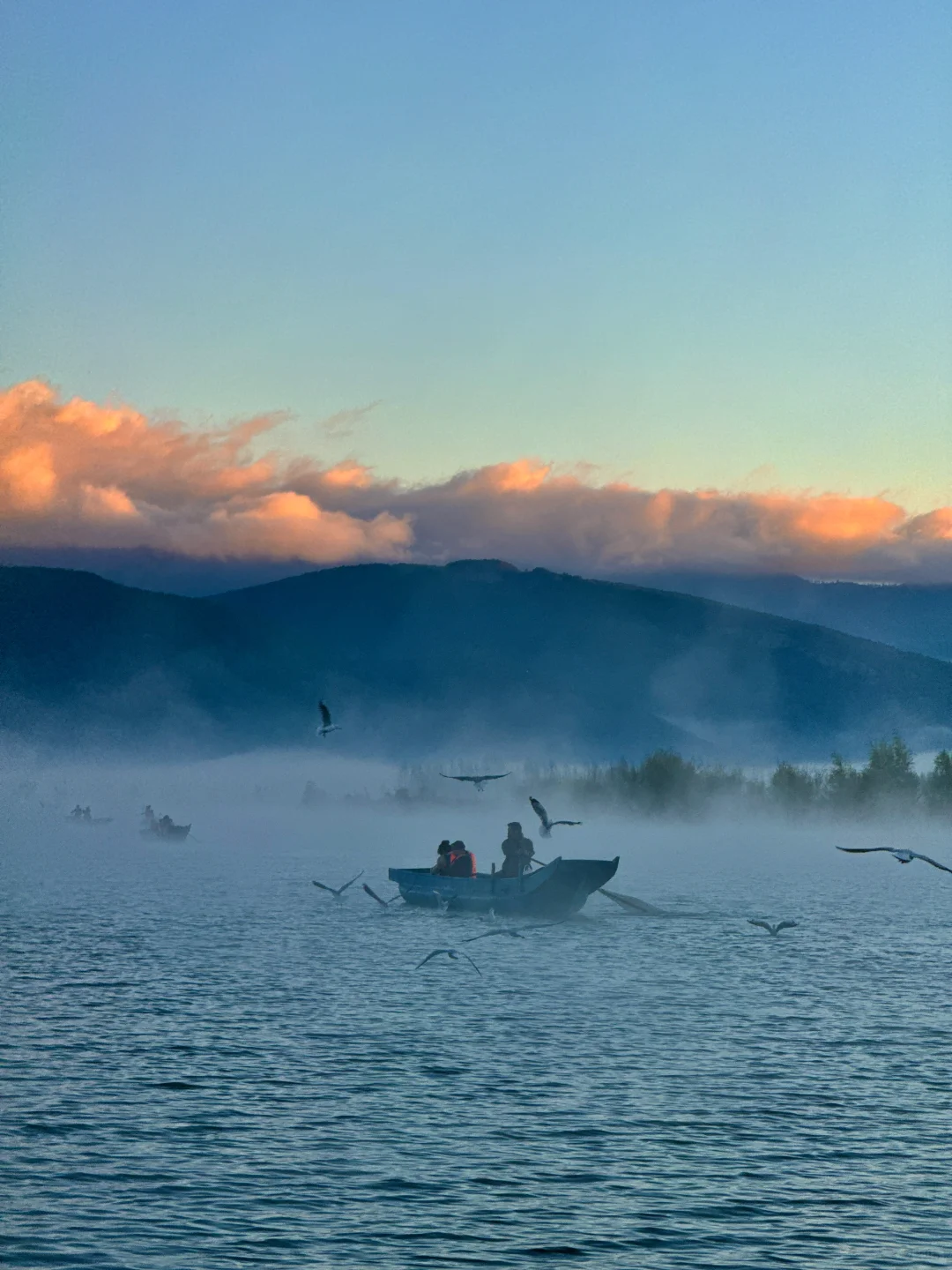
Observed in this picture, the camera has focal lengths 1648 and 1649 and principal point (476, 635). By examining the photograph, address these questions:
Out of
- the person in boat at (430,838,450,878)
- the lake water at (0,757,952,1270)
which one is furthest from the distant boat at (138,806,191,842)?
the lake water at (0,757,952,1270)

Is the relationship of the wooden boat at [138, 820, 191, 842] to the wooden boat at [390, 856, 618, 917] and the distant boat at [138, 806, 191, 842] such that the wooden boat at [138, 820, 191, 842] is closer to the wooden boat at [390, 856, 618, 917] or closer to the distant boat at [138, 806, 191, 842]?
the distant boat at [138, 806, 191, 842]

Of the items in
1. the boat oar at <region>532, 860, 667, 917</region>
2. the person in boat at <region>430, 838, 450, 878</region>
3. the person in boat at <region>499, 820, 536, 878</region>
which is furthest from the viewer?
the boat oar at <region>532, 860, 667, 917</region>

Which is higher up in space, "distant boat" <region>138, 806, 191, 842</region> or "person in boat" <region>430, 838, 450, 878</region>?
"person in boat" <region>430, 838, 450, 878</region>

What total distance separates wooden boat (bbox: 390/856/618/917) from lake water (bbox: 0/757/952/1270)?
246 cm

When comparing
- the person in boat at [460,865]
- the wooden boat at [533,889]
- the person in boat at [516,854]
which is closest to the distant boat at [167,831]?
the person in boat at [460,865]

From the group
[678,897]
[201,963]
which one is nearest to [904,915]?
[678,897]

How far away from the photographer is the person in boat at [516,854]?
75.4 meters

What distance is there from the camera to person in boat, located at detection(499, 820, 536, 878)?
75438mm

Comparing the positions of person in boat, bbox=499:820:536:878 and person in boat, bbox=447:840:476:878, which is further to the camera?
person in boat, bbox=447:840:476:878

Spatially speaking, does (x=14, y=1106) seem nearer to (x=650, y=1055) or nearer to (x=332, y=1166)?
(x=332, y=1166)

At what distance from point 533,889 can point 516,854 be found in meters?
1.95

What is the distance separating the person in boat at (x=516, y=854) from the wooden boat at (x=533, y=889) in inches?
13.7

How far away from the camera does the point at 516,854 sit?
75375 mm

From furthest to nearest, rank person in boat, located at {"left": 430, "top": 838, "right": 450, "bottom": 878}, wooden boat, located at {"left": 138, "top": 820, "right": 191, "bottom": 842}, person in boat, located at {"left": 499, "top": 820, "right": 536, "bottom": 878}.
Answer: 1. wooden boat, located at {"left": 138, "top": 820, "right": 191, "bottom": 842}
2. person in boat, located at {"left": 430, "top": 838, "right": 450, "bottom": 878}
3. person in boat, located at {"left": 499, "top": 820, "right": 536, "bottom": 878}
